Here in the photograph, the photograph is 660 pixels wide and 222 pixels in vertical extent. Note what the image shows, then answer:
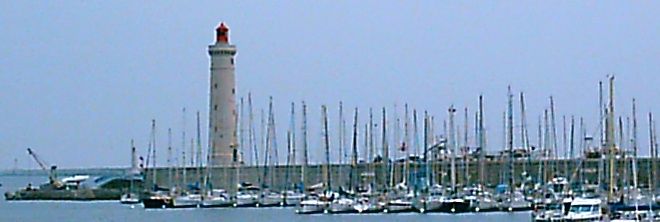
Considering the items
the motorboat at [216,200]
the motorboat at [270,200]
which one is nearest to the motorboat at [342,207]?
the motorboat at [270,200]

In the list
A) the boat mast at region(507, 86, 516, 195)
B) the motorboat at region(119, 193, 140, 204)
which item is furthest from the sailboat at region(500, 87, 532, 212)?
the motorboat at region(119, 193, 140, 204)

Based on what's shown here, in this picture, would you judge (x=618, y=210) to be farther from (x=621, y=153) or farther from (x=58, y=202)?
(x=58, y=202)

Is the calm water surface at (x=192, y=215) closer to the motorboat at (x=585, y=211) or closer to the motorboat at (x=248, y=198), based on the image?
the motorboat at (x=248, y=198)

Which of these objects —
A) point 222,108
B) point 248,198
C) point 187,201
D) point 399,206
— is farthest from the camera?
point 222,108

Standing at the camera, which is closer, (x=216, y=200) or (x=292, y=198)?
(x=292, y=198)

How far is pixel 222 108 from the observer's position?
327 feet

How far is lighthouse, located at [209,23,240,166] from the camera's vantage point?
98938 millimetres

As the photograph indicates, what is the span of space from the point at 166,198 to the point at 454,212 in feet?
76.2

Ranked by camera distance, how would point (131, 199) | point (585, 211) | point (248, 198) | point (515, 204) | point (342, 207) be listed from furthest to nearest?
point (131, 199) < point (248, 198) < point (342, 207) < point (515, 204) < point (585, 211)

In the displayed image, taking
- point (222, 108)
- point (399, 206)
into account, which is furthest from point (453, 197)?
point (222, 108)

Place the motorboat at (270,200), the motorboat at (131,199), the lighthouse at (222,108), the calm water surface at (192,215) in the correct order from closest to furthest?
the calm water surface at (192,215), the motorboat at (270,200), the lighthouse at (222,108), the motorboat at (131,199)

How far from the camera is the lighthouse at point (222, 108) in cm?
9894

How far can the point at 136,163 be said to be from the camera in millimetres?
114875

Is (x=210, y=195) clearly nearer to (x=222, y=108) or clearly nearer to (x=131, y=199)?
(x=222, y=108)
